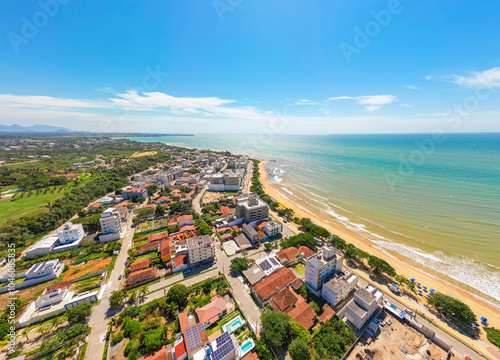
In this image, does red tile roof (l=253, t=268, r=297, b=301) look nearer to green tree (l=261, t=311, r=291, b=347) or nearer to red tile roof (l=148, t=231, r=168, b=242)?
green tree (l=261, t=311, r=291, b=347)

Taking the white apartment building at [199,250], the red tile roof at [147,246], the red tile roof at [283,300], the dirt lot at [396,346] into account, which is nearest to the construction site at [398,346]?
the dirt lot at [396,346]

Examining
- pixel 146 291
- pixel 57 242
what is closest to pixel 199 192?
pixel 57 242

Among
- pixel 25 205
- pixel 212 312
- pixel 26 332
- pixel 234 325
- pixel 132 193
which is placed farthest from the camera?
pixel 132 193

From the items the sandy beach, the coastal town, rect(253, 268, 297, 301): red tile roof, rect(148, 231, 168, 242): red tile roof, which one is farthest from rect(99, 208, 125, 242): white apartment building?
the sandy beach

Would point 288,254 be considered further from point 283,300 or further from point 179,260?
point 179,260

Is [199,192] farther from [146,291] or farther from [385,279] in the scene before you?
[385,279]

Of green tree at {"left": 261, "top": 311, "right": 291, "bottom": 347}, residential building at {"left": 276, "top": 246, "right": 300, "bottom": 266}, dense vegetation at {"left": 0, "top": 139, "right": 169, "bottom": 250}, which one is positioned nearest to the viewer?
green tree at {"left": 261, "top": 311, "right": 291, "bottom": 347}

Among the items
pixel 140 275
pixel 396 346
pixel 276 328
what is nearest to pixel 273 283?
pixel 276 328

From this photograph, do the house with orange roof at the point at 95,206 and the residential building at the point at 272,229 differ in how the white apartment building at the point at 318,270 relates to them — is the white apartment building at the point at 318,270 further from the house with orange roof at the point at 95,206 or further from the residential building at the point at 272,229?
the house with orange roof at the point at 95,206
